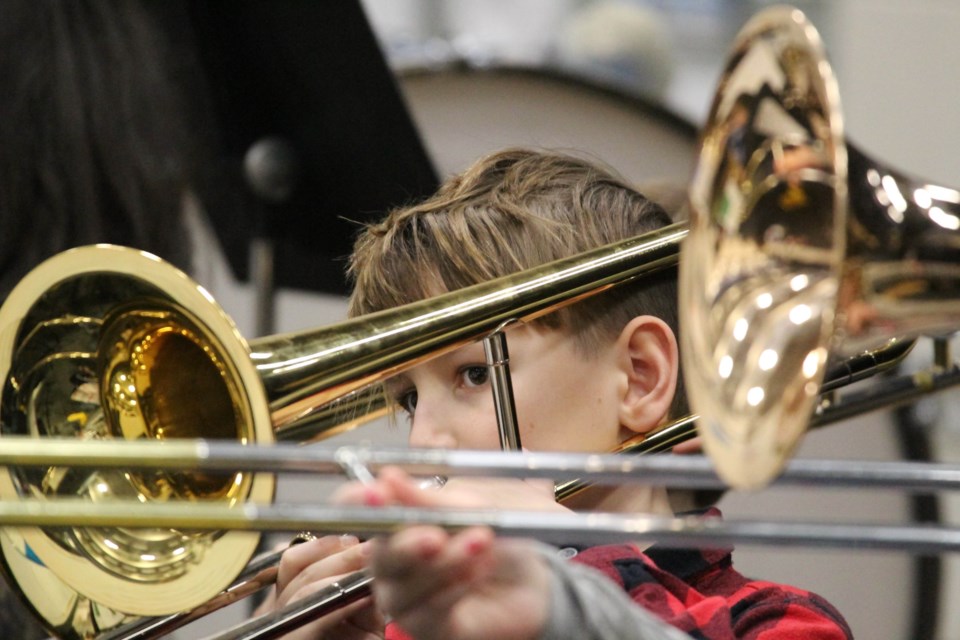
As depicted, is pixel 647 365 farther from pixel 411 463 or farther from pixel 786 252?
pixel 411 463

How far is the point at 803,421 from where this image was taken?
28.7 inches

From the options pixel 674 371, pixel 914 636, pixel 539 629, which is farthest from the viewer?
pixel 914 636

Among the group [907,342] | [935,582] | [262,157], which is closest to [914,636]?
[935,582]

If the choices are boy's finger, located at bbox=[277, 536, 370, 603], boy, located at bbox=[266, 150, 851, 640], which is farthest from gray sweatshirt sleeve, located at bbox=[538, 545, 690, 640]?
boy's finger, located at bbox=[277, 536, 370, 603]

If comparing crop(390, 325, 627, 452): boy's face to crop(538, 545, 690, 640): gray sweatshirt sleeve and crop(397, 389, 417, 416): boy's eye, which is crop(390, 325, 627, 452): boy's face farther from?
crop(538, 545, 690, 640): gray sweatshirt sleeve

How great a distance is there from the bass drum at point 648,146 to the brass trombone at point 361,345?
3.12 feet

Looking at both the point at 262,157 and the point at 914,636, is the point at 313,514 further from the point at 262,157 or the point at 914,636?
the point at 914,636

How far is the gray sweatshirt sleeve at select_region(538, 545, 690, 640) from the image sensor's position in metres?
0.72

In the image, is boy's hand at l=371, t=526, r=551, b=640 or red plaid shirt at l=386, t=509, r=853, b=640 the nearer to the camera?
boy's hand at l=371, t=526, r=551, b=640

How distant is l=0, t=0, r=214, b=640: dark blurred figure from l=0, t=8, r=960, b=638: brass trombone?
1.97 ft

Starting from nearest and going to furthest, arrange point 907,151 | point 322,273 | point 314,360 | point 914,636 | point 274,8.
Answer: point 314,360, point 274,8, point 322,273, point 914,636, point 907,151

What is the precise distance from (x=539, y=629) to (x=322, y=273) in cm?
131

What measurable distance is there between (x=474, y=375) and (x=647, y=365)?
0.16m

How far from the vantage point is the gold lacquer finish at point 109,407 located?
1002 mm
